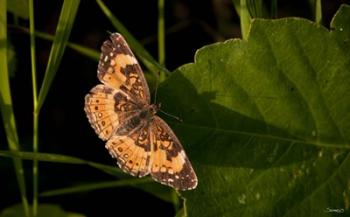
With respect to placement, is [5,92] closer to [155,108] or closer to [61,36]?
[61,36]

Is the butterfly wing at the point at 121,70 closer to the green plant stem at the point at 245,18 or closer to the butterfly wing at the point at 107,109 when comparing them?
the butterfly wing at the point at 107,109

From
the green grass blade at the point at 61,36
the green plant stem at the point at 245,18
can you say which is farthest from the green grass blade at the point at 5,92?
the green plant stem at the point at 245,18

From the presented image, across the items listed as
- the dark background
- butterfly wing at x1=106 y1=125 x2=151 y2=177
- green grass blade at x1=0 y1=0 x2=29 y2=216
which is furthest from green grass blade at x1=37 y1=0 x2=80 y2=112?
the dark background

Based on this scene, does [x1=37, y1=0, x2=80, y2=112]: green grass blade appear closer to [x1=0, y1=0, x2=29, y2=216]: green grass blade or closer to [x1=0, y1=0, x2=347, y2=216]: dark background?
[x1=0, y1=0, x2=29, y2=216]: green grass blade

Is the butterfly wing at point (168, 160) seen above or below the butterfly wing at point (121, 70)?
below

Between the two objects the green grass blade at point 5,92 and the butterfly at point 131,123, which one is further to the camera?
the green grass blade at point 5,92
